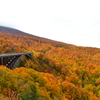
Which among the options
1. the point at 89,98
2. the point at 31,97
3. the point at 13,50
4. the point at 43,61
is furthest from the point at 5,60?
the point at 13,50

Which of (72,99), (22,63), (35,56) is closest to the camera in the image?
(72,99)

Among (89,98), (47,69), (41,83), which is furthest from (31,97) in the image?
(47,69)

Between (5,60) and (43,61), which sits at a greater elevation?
(5,60)

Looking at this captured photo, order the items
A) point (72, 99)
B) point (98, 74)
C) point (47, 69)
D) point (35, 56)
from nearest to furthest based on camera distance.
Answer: point (72, 99), point (47, 69), point (35, 56), point (98, 74)

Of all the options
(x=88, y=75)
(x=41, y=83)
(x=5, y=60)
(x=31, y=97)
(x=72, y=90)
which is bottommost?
(x=88, y=75)

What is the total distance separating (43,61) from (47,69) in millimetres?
11269

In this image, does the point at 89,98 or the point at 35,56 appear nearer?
the point at 89,98

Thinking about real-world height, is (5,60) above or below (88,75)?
above

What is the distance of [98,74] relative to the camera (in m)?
97.1

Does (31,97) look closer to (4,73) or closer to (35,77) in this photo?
(4,73)

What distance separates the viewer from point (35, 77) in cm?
3766

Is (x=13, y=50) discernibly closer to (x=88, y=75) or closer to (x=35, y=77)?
(x=88, y=75)

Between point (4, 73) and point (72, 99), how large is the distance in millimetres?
30547

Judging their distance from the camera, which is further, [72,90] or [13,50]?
[13,50]
